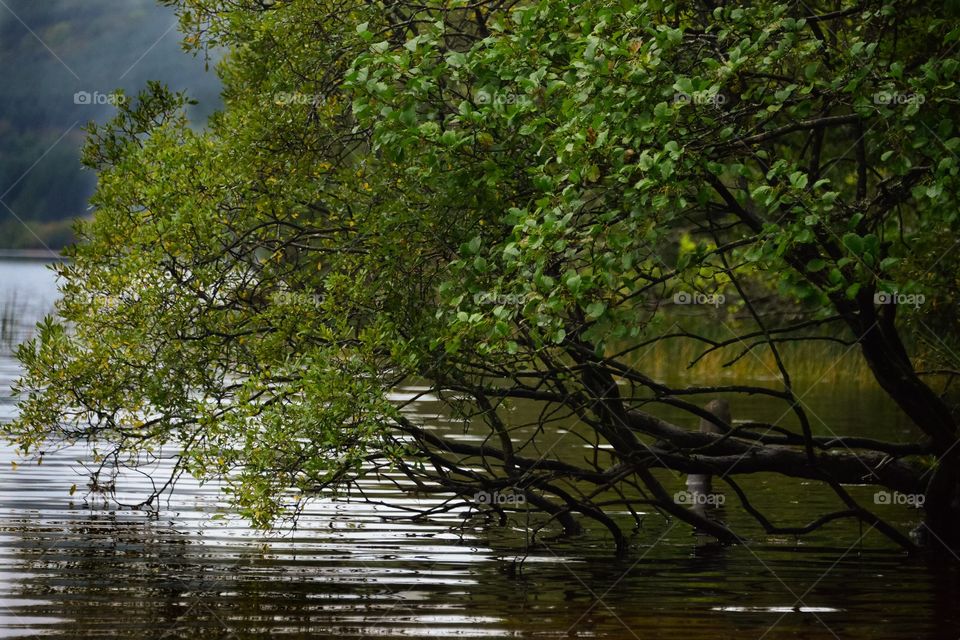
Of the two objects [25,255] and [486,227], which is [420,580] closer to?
[486,227]

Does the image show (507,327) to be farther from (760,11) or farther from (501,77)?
(760,11)

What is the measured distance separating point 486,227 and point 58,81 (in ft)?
501

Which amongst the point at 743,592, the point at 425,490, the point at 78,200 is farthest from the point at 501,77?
the point at 78,200

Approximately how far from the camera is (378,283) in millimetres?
10688

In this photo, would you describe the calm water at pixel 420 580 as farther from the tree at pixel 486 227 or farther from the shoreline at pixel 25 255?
the shoreline at pixel 25 255

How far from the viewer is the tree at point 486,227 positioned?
30.0ft

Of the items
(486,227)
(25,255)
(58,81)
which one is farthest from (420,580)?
(58,81)

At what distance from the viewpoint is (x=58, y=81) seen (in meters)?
152

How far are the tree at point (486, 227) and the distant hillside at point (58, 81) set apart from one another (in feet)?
363

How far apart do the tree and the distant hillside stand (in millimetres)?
110510

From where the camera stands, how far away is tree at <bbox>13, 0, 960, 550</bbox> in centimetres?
913

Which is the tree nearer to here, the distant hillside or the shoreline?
the shoreline

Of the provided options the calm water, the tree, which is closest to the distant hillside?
the calm water

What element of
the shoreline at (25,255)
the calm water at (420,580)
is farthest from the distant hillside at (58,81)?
the calm water at (420,580)
